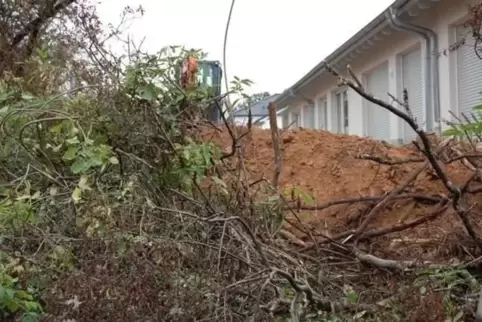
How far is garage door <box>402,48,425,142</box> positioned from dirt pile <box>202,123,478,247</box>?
13.4 ft

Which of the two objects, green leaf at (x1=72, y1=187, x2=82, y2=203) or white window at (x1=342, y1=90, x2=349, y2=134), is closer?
green leaf at (x1=72, y1=187, x2=82, y2=203)

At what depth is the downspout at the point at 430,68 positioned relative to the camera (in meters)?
11.7

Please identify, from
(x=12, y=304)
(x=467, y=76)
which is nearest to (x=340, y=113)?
(x=467, y=76)

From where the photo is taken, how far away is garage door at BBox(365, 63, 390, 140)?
15.1m

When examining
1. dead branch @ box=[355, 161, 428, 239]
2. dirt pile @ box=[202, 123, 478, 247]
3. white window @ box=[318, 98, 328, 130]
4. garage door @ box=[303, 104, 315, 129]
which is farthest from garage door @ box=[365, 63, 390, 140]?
dead branch @ box=[355, 161, 428, 239]

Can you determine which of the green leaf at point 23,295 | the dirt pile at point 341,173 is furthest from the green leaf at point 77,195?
the dirt pile at point 341,173

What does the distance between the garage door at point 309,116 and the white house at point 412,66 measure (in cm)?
421

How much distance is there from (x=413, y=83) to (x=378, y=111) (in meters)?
2.77

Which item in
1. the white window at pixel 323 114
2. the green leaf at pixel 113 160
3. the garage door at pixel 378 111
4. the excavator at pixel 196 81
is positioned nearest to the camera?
the green leaf at pixel 113 160

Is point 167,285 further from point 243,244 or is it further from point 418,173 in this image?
point 418,173

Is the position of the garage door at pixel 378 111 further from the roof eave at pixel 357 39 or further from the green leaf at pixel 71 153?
the green leaf at pixel 71 153

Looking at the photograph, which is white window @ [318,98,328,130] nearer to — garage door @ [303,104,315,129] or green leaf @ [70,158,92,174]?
garage door @ [303,104,315,129]

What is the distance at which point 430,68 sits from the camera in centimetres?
1183

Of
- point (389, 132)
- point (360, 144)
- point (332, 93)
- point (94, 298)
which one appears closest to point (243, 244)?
point (94, 298)
